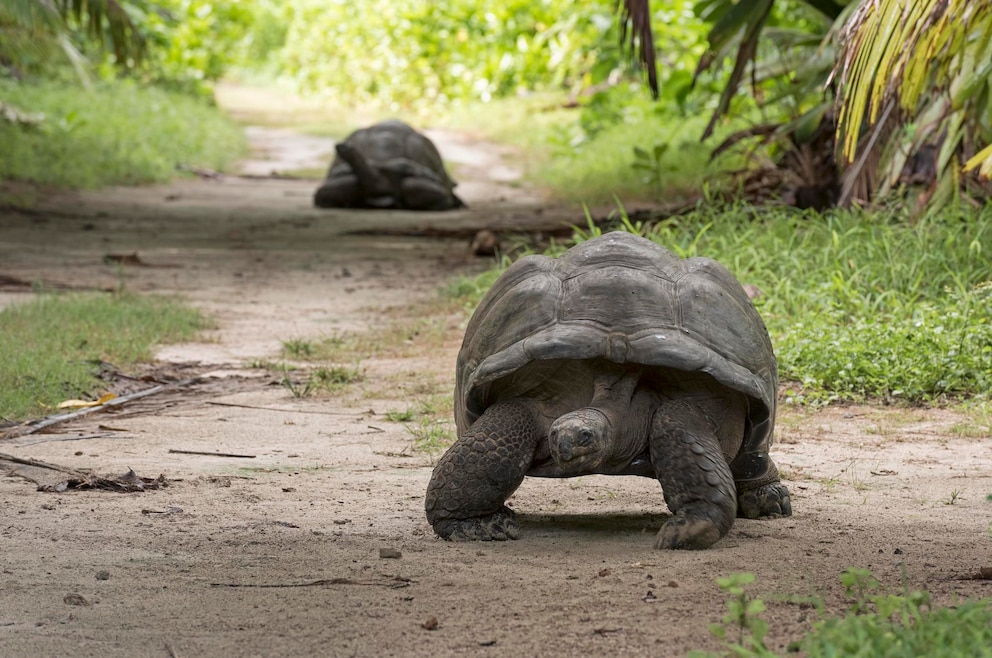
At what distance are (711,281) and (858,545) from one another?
31.0 inches

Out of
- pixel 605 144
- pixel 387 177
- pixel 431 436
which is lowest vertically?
pixel 387 177

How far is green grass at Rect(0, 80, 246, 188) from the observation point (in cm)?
1434

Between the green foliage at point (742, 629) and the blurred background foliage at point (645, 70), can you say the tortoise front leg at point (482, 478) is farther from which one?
the blurred background foliage at point (645, 70)

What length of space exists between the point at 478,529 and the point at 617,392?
0.48m

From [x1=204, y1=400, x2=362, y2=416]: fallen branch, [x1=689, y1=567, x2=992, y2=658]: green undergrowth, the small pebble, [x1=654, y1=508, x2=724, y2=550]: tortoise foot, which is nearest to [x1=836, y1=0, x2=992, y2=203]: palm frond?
[x1=654, y1=508, x2=724, y2=550]: tortoise foot

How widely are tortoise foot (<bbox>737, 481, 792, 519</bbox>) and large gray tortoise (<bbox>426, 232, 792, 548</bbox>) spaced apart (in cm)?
8

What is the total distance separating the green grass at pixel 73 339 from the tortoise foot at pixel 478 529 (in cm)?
203

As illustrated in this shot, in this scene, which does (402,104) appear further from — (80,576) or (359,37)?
(80,576)

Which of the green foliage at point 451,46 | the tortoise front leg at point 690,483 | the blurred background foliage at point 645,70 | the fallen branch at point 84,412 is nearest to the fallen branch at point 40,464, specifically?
the fallen branch at point 84,412

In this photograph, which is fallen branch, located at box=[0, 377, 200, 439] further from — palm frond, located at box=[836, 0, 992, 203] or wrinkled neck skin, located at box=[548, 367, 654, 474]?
palm frond, located at box=[836, 0, 992, 203]

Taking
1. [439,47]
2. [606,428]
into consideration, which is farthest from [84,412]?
[439,47]

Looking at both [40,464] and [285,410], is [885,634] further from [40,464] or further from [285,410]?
[285,410]

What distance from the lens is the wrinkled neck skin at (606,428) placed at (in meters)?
2.96

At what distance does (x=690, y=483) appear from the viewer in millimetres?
3107
